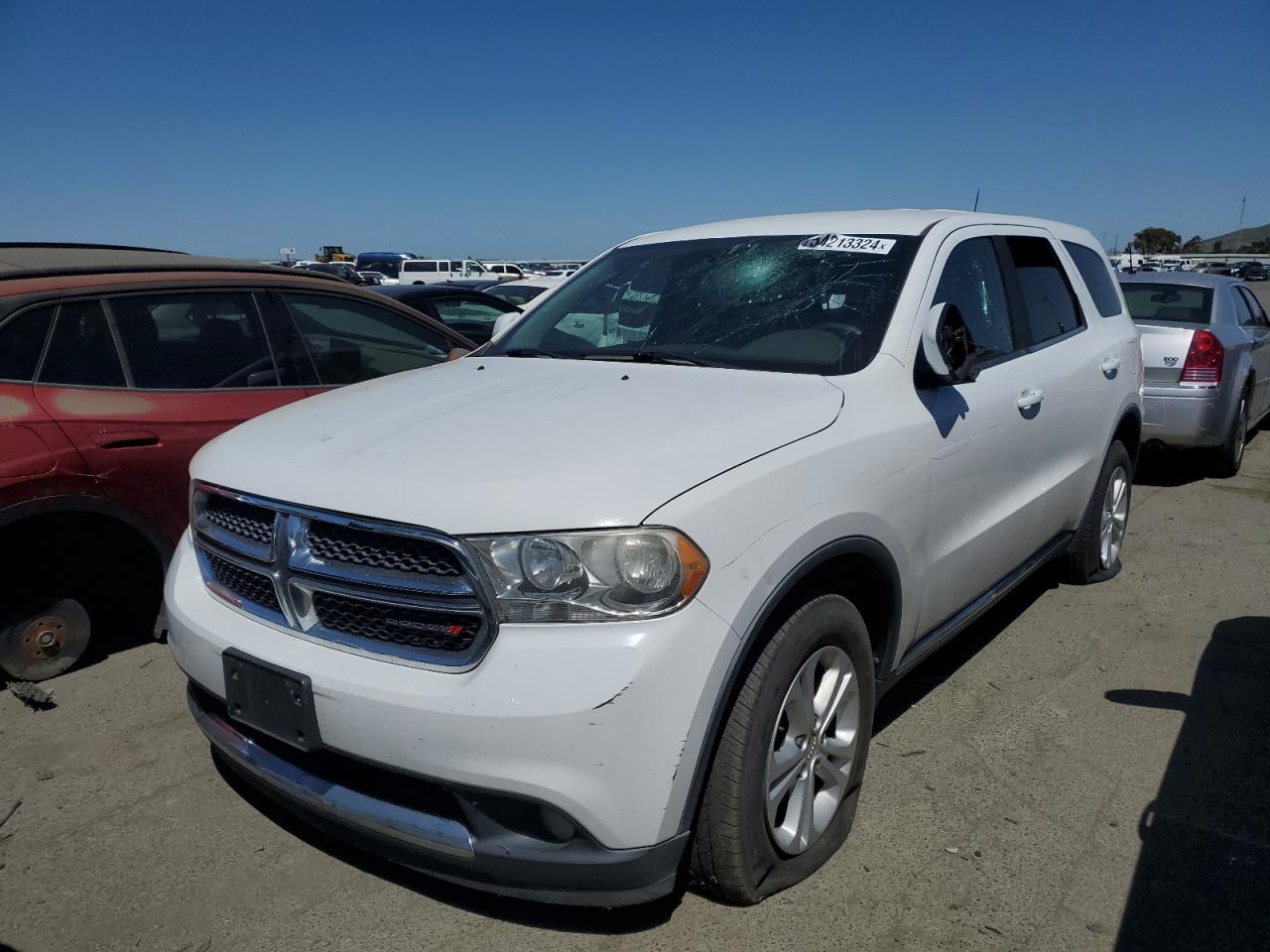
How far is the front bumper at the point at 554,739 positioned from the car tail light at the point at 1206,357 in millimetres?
6267

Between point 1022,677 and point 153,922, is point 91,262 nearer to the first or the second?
point 153,922

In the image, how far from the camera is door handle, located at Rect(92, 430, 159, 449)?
3.82 m

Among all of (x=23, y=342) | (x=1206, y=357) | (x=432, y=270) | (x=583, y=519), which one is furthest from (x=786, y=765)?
(x=432, y=270)

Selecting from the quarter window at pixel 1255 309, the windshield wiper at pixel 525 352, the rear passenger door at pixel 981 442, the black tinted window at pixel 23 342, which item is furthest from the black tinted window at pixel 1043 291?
the quarter window at pixel 1255 309

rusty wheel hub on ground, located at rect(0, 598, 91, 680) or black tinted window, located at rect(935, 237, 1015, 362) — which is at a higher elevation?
black tinted window, located at rect(935, 237, 1015, 362)

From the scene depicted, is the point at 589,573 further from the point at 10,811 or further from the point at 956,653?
the point at 956,653

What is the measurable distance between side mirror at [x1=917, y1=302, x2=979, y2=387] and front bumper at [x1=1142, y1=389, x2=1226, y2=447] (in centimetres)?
455

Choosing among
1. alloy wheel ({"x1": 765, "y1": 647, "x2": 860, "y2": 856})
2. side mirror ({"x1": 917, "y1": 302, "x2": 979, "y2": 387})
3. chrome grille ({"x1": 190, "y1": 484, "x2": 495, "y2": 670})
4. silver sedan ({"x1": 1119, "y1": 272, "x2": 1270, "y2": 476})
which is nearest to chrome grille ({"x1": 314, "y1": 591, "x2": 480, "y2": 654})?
chrome grille ({"x1": 190, "y1": 484, "x2": 495, "y2": 670})

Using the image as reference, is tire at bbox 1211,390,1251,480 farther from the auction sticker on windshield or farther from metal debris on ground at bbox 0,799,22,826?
metal debris on ground at bbox 0,799,22,826

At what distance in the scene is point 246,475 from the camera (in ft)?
8.45

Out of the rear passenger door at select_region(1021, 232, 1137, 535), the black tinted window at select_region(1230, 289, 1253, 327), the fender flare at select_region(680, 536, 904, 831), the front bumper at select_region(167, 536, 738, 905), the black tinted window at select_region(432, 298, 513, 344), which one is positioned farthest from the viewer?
the black tinted window at select_region(432, 298, 513, 344)

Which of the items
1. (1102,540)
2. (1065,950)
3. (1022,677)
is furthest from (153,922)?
(1102,540)

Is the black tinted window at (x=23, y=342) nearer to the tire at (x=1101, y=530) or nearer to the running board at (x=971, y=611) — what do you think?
the running board at (x=971, y=611)

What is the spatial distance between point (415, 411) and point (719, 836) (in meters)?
1.44
